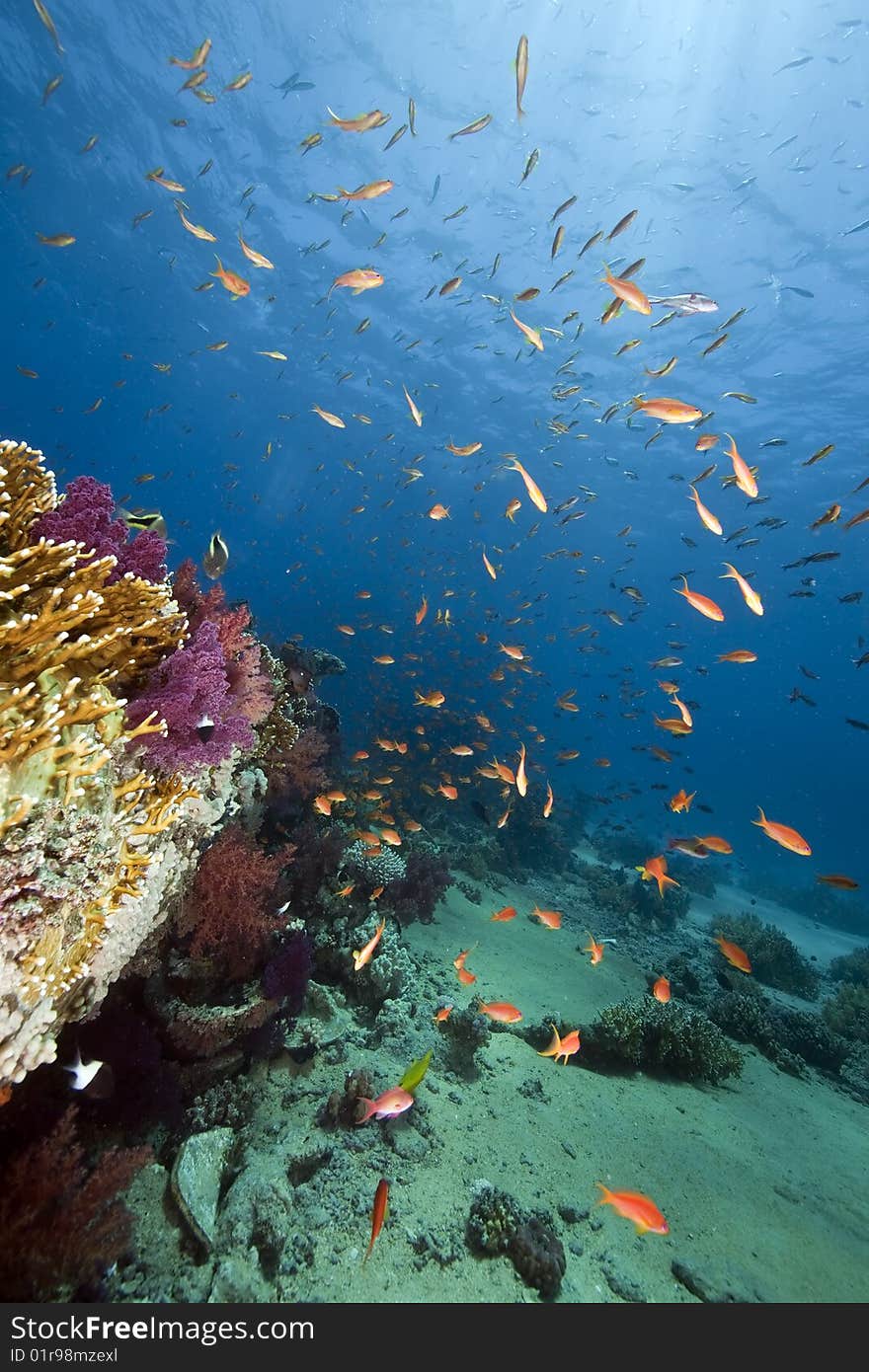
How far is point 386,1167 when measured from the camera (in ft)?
Result: 13.8

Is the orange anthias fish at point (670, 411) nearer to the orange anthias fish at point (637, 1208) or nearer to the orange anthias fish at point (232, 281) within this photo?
the orange anthias fish at point (232, 281)

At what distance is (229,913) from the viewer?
169 inches

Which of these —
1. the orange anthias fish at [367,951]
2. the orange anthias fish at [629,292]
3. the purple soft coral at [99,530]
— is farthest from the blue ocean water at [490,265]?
the orange anthias fish at [367,951]

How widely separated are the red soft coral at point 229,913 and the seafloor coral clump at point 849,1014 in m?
11.6

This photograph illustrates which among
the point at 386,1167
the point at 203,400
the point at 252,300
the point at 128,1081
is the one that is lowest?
the point at 386,1167

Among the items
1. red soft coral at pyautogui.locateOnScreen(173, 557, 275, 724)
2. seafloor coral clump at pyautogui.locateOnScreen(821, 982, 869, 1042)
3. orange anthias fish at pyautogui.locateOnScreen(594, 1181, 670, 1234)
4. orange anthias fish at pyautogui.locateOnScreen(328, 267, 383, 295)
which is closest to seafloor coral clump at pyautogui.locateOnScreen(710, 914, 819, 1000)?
seafloor coral clump at pyautogui.locateOnScreen(821, 982, 869, 1042)

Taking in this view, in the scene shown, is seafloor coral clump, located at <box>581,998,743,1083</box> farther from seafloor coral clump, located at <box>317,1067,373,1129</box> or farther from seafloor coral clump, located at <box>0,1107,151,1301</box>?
seafloor coral clump, located at <box>0,1107,151,1301</box>

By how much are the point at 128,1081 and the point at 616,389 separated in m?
36.2

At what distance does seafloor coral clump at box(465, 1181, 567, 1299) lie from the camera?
12.0ft

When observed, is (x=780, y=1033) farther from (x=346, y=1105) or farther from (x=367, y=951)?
(x=367, y=951)

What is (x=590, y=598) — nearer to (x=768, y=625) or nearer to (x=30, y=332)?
(x=768, y=625)

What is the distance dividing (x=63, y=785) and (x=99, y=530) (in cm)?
176

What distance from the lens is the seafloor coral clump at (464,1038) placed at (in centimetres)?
566
